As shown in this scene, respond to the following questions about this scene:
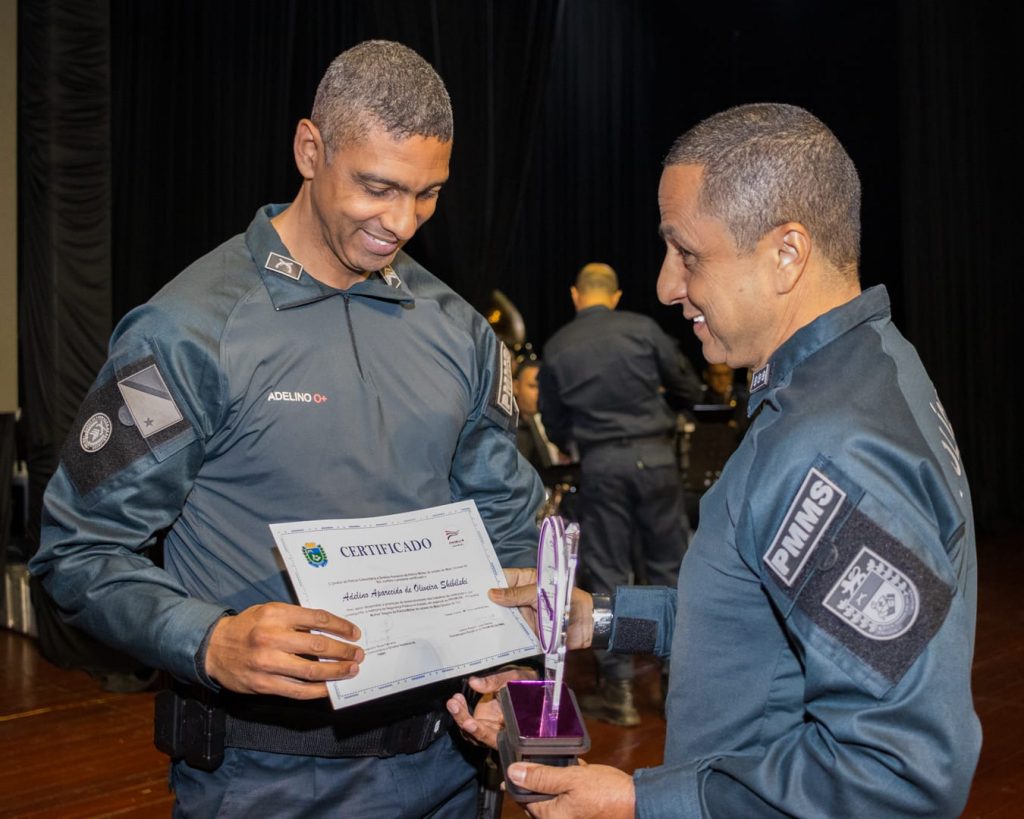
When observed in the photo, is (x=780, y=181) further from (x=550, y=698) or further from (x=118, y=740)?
(x=118, y=740)

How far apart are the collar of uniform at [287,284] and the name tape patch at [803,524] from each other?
0.81 m

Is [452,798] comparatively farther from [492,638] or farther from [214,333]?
[214,333]

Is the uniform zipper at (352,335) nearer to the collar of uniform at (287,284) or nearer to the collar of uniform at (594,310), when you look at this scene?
the collar of uniform at (287,284)

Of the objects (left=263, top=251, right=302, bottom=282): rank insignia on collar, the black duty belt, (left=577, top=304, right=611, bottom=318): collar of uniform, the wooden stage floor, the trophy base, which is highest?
(left=263, top=251, right=302, bottom=282): rank insignia on collar

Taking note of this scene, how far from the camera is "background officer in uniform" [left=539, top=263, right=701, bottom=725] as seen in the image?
14.7 feet

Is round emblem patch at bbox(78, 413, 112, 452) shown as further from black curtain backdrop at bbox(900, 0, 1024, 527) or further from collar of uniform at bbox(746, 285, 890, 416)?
black curtain backdrop at bbox(900, 0, 1024, 527)

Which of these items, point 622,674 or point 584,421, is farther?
point 584,421

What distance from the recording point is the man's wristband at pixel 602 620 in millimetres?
1522

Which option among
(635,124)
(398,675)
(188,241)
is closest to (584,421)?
(188,241)

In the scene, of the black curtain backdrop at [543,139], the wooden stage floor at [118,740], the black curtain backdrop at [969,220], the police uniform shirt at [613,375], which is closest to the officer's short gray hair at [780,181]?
the wooden stage floor at [118,740]

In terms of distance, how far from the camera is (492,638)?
1419mm

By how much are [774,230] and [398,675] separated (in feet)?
2.21

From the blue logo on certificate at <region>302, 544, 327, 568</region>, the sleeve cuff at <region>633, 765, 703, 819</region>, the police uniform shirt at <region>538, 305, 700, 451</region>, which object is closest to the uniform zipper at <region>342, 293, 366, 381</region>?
the blue logo on certificate at <region>302, 544, 327, 568</region>

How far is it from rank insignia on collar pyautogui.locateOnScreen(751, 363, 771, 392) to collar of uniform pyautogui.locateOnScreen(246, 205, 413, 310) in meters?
0.64
